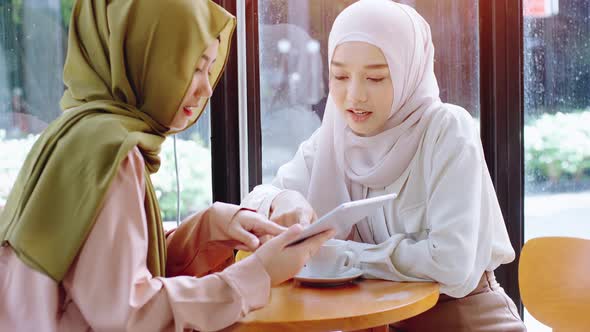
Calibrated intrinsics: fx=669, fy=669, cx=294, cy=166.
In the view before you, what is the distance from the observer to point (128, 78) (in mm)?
1335

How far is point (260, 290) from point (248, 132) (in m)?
1.45

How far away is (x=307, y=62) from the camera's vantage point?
265 centimetres

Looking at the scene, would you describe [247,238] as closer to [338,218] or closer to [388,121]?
[338,218]

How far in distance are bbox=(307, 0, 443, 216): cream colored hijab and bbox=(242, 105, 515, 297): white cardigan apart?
4 cm

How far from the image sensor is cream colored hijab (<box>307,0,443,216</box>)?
181 centimetres

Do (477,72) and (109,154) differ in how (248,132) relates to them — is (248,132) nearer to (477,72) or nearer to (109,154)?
(477,72)

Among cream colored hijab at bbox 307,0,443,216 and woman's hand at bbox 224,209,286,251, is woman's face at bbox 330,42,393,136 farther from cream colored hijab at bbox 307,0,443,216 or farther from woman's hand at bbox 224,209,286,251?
woman's hand at bbox 224,209,286,251

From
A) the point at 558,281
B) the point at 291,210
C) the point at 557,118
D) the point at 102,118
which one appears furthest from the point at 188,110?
the point at 557,118

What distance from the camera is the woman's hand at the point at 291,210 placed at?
5.84ft

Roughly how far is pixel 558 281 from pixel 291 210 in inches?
30.7

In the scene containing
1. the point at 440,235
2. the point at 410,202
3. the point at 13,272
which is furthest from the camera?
the point at 410,202

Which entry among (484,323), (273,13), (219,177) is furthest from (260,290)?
(273,13)

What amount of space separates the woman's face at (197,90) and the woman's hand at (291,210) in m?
0.44

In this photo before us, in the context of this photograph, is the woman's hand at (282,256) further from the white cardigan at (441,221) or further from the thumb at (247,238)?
the white cardigan at (441,221)
